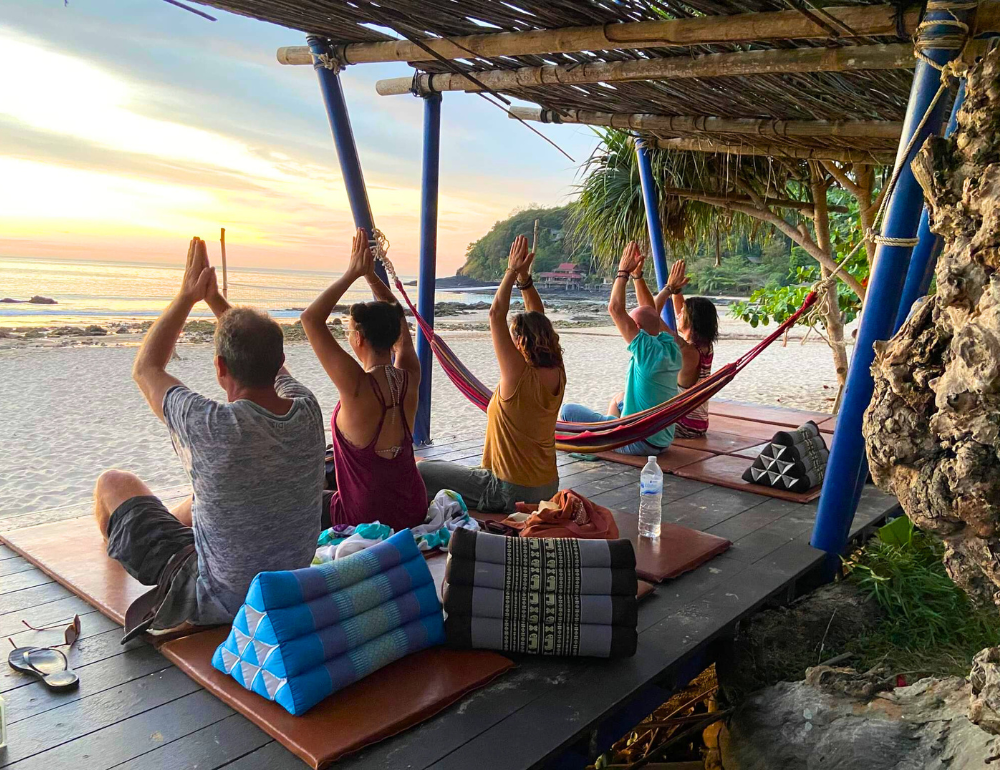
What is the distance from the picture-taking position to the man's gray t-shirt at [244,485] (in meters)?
1.72

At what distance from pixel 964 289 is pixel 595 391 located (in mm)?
9562

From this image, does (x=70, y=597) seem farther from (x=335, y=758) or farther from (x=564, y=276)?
(x=564, y=276)

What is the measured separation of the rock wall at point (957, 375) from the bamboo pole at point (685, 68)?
3.60 ft

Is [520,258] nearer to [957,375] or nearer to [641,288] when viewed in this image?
[641,288]

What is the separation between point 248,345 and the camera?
174 centimetres

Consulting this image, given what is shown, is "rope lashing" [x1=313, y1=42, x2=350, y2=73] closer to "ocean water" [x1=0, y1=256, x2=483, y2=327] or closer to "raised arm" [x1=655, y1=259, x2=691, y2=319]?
"raised arm" [x1=655, y1=259, x2=691, y2=319]

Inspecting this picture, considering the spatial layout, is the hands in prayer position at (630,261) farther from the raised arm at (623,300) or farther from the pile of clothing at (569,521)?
the pile of clothing at (569,521)

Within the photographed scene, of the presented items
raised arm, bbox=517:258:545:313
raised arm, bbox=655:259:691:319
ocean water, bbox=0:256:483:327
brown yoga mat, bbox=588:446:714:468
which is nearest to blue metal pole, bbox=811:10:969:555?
brown yoga mat, bbox=588:446:714:468

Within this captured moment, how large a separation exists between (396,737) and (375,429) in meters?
1.05

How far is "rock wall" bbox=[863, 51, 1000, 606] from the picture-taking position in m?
1.35

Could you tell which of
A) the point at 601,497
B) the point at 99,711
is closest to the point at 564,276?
the point at 601,497

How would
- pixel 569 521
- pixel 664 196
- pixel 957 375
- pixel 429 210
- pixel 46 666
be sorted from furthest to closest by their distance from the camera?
pixel 664 196, pixel 429 210, pixel 569 521, pixel 46 666, pixel 957 375

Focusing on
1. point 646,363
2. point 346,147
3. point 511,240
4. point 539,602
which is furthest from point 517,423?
point 511,240

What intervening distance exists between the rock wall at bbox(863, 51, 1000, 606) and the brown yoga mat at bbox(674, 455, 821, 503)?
69.7 inches
